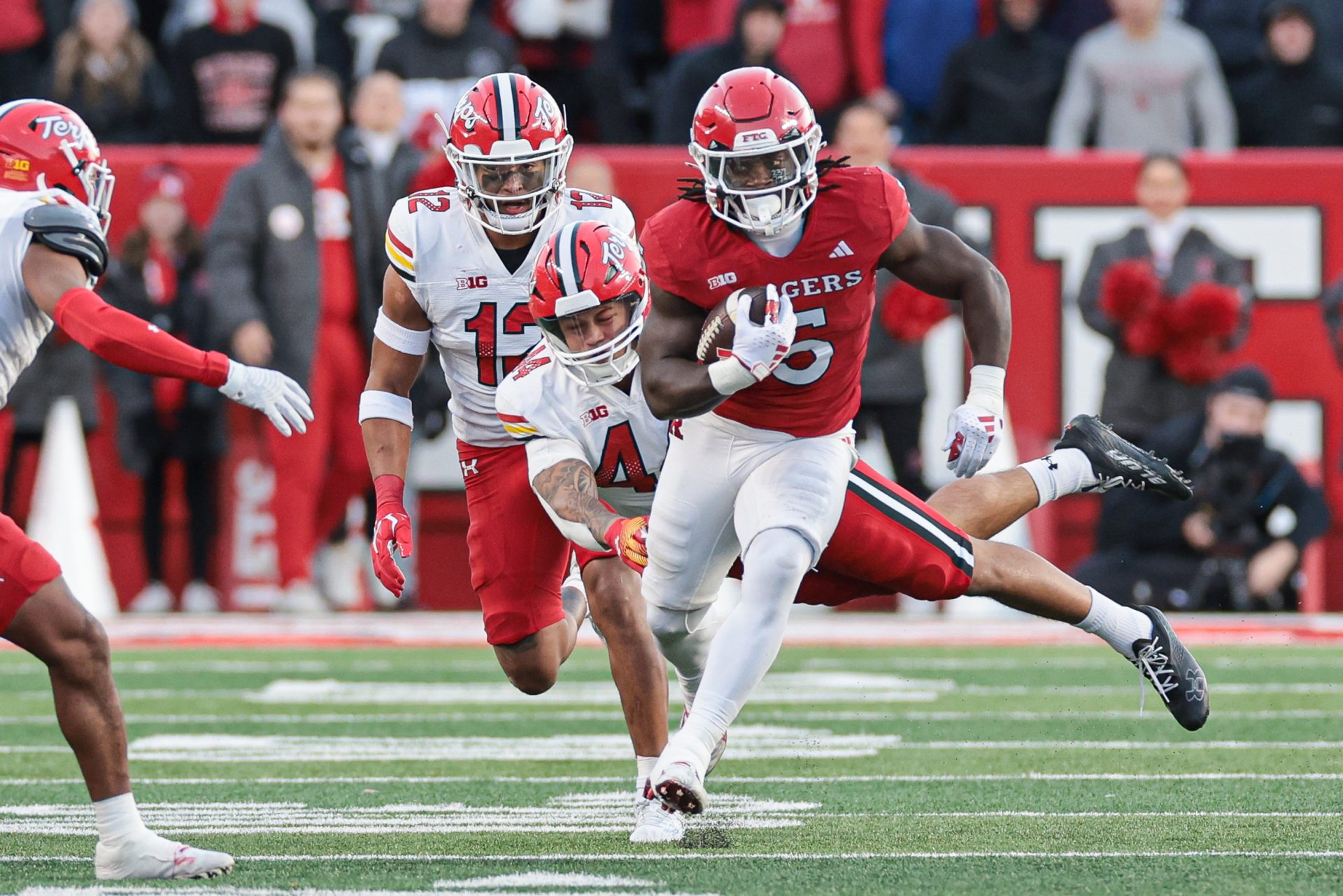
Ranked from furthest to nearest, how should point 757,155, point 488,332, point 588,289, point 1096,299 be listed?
point 1096,299
point 488,332
point 588,289
point 757,155

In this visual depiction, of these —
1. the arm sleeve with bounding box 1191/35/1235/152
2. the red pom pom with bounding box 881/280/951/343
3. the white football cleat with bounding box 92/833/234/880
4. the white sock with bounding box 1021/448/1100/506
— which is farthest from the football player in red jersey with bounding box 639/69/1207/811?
the arm sleeve with bounding box 1191/35/1235/152

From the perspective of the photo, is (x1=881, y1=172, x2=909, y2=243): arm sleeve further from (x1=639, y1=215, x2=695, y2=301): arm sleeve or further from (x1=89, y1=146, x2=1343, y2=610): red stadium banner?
(x1=89, y1=146, x2=1343, y2=610): red stadium banner

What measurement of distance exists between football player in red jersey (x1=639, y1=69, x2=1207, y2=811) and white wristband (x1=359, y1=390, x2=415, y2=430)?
2.87 feet

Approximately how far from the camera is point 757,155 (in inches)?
186

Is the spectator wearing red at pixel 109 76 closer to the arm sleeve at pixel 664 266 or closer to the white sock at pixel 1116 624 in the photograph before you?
the arm sleeve at pixel 664 266

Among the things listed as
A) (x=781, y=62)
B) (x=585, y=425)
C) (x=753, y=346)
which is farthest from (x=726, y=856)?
(x=781, y=62)

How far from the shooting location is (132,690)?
751 centimetres

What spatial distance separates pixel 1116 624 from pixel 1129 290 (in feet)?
15.2

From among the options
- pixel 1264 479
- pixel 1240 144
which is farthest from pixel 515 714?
pixel 1240 144

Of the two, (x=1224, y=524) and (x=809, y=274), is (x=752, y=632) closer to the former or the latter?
(x=809, y=274)

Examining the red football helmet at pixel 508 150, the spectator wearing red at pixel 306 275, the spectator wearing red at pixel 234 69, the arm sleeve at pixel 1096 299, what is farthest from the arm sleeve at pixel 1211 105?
the red football helmet at pixel 508 150

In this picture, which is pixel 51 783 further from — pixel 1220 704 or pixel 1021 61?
pixel 1021 61

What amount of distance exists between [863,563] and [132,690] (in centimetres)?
353

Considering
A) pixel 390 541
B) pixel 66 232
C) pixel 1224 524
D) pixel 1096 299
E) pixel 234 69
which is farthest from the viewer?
pixel 234 69
